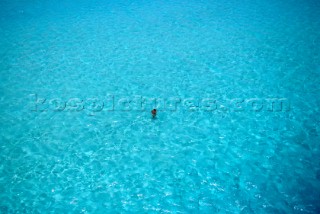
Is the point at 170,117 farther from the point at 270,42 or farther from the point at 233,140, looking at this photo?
the point at 270,42

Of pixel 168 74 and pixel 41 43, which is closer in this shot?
pixel 168 74

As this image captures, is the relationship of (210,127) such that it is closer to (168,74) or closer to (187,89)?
(187,89)

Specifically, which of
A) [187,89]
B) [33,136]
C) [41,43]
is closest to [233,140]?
[187,89]

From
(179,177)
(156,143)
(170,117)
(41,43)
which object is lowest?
(179,177)

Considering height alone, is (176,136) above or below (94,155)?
above

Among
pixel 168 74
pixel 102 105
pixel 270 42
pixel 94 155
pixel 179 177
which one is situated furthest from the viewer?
pixel 270 42

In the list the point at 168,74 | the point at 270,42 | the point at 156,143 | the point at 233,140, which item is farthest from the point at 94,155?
the point at 270,42

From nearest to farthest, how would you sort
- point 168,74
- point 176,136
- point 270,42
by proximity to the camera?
point 176,136 < point 168,74 < point 270,42
